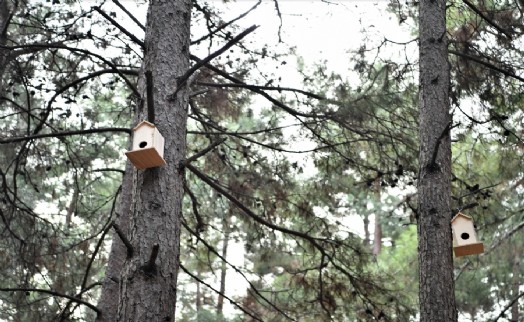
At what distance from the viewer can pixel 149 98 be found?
10.4 ft

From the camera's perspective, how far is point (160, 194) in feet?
10.9

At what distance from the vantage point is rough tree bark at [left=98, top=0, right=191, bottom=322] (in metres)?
3.07

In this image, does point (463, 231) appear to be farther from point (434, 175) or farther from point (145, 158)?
point (145, 158)

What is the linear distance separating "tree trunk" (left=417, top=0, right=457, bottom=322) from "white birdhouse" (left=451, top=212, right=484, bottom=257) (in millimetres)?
47

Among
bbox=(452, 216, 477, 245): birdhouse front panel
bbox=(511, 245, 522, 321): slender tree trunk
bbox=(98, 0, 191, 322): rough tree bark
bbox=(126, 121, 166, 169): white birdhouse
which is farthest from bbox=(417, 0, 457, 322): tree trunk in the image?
bbox=(511, 245, 522, 321): slender tree trunk

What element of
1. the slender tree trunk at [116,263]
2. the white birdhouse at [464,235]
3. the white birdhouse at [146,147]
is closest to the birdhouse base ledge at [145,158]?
the white birdhouse at [146,147]

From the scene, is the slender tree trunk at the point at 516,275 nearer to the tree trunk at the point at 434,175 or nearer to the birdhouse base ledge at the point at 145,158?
A: the tree trunk at the point at 434,175

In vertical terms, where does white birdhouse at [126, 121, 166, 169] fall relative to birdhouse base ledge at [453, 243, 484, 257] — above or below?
above

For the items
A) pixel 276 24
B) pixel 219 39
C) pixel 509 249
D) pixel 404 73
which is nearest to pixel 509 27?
pixel 404 73

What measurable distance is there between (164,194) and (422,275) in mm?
1905

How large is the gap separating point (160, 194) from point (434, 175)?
2084 mm

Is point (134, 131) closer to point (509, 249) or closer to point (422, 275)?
point (422, 275)

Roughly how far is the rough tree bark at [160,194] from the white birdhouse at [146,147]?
81 mm

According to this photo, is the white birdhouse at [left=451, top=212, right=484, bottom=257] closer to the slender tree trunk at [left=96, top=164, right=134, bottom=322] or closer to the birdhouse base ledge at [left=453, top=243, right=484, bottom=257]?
the birdhouse base ledge at [left=453, top=243, right=484, bottom=257]
